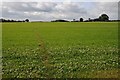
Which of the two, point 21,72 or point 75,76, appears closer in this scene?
point 75,76

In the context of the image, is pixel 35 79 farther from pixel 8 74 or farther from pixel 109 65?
pixel 109 65

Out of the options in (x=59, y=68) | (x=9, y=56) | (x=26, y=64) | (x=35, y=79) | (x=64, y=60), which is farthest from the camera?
(x=9, y=56)

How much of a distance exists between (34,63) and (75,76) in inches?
185

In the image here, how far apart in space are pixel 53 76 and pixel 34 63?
13.7 feet

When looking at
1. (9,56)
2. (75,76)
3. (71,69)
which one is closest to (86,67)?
(71,69)

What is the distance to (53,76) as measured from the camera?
1538 centimetres

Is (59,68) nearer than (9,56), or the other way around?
(59,68)

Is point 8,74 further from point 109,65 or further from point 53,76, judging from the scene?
→ point 109,65

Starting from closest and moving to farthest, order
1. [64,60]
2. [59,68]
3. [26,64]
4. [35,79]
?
[35,79]
[59,68]
[26,64]
[64,60]

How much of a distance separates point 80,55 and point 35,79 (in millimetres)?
8686

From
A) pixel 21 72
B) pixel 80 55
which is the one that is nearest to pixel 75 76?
pixel 21 72

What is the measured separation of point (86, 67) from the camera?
17.7 metres

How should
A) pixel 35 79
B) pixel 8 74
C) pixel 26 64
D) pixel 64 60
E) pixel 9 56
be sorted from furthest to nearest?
1. pixel 9 56
2. pixel 64 60
3. pixel 26 64
4. pixel 8 74
5. pixel 35 79

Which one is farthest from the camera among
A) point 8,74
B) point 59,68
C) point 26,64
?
point 26,64
